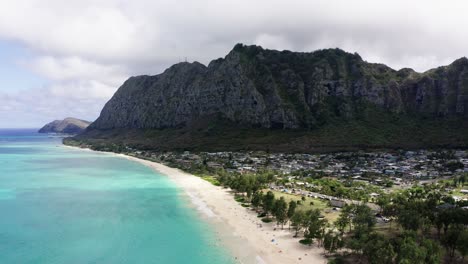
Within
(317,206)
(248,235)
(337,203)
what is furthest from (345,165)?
(248,235)

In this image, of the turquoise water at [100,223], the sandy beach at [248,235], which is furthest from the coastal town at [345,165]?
the turquoise water at [100,223]

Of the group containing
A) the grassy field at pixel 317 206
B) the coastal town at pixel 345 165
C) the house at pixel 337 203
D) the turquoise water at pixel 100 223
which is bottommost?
the turquoise water at pixel 100 223

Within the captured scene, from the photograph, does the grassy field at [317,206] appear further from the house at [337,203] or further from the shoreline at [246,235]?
the shoreline at [246,235]

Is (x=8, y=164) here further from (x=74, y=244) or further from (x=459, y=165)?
(x=459, y=165)

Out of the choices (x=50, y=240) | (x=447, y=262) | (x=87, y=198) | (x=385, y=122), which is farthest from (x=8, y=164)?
(x=385, y=122)

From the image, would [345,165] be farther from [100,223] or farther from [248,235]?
[100,223]

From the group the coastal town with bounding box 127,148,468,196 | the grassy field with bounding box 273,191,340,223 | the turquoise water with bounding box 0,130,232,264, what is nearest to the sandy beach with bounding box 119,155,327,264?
the turquoise water with bounding box 0,130,232,264
